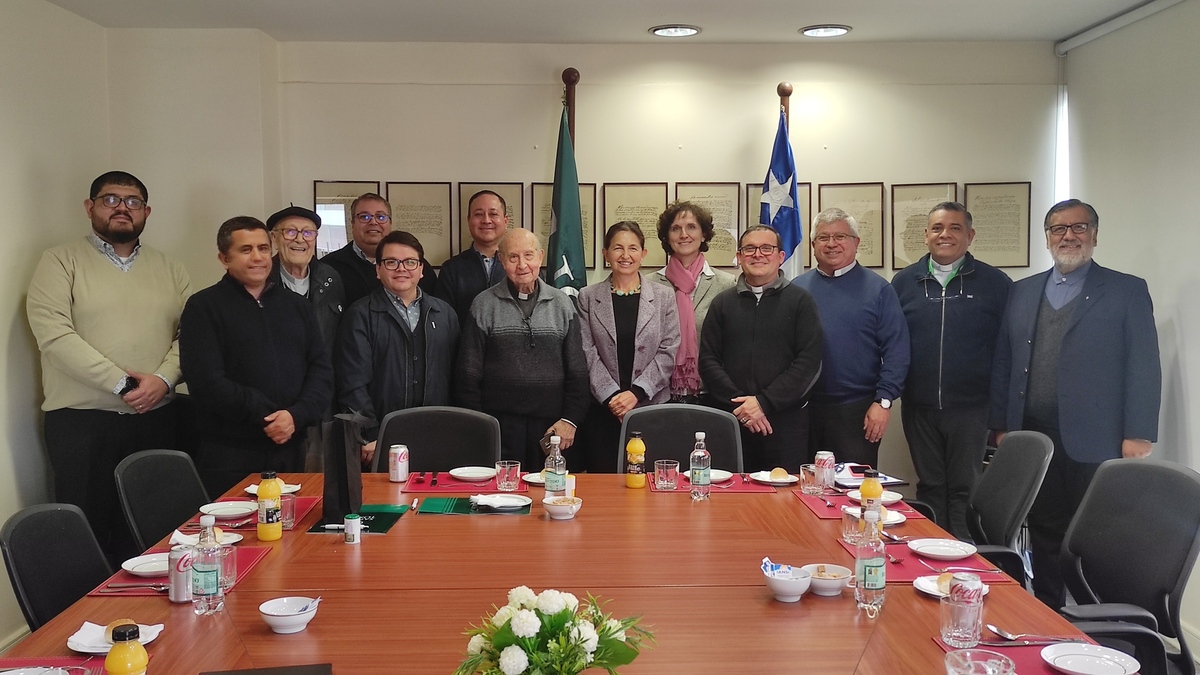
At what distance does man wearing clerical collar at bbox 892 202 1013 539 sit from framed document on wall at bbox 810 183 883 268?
35.5 inches

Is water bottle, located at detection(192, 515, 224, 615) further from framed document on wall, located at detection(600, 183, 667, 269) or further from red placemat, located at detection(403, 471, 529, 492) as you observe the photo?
framed document on wall, located at detection(600, 183, 667, 269)

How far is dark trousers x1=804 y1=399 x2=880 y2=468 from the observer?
179 inches

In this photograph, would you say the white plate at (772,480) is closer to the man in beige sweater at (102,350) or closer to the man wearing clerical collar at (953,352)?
the man wearing clerical collar at (953,352)

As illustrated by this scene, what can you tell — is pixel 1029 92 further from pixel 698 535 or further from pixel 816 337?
pixel 698 535

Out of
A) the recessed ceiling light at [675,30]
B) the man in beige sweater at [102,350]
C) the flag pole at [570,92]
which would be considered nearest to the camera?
the man in beige sweater at [102,350]

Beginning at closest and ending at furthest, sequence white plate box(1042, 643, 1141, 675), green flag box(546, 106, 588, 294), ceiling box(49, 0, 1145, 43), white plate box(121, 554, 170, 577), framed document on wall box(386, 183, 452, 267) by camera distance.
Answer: white plate box(1042, 643, 1141, 675)
white plate box(121, 554, 170, 577)
ceiling box(49, 0, 1145, 43)
green flag box(546, 106, 588, 294)
framed document on wall box(386, 183, 452, 267)

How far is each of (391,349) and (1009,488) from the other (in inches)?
103

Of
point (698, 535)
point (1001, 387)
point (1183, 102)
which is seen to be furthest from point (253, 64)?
point (1183, 102)

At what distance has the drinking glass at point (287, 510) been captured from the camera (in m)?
2.87

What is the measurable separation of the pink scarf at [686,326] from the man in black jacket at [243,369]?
1.69 metres

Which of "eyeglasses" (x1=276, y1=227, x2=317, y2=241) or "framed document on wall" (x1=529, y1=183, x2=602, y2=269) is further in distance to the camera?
"framed document on wall" (x1=529, y1=183, x2=602, y2=269)

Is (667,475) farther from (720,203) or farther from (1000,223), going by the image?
(1000,223)

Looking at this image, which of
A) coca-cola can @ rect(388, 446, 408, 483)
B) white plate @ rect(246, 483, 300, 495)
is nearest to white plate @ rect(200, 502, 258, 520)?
white plate @ rect(246, 483, 300, 495)

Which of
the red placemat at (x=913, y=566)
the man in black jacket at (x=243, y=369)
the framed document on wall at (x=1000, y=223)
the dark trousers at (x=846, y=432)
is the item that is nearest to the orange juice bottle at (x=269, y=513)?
the man in black jacket at (x=243, y=369)
